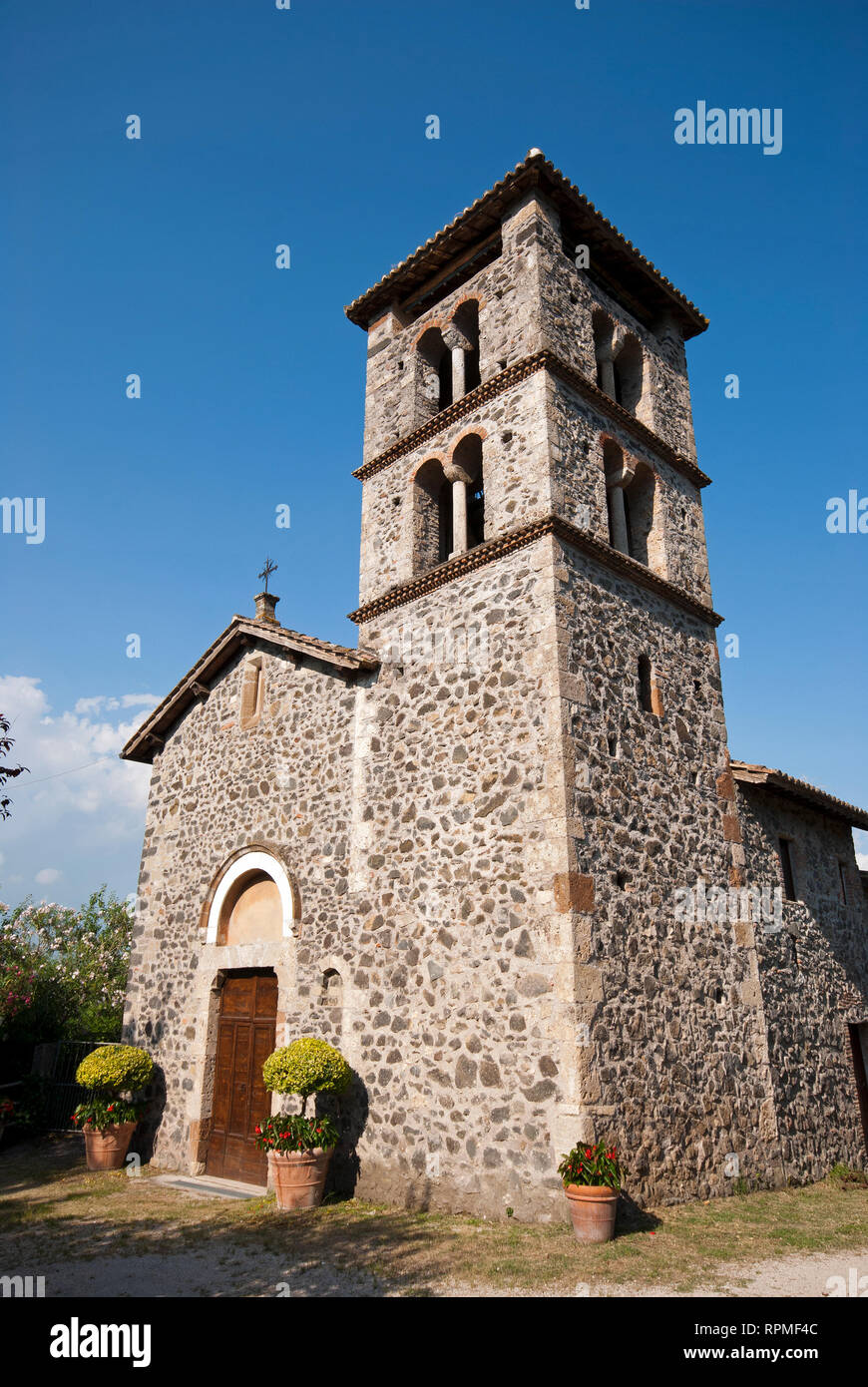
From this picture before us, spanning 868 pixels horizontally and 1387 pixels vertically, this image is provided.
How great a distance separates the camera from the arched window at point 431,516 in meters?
12.9

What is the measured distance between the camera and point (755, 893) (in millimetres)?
12500

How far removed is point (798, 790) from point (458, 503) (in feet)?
23.8

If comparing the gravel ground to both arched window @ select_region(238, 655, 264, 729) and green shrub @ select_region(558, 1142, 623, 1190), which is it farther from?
arched window @ select_region(238, 655, 264, 729)

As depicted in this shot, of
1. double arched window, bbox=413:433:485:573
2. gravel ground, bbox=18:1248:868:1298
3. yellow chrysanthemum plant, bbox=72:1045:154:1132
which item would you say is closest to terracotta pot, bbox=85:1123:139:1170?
yellow chrysanthemum plant, bbox=72:1045:154:1132

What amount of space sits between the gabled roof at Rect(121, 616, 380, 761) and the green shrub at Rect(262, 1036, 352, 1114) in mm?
5152

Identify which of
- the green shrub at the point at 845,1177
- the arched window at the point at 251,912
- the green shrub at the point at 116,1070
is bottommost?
the green shrub at the point at 845,1177

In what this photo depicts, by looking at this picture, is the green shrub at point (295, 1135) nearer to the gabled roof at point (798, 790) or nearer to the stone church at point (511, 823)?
the stone church at point (511, 823)

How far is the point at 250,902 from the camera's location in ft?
42.3

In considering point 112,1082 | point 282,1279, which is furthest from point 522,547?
point 112,1082

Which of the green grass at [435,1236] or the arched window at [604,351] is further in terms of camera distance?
the arched window at [604,351]

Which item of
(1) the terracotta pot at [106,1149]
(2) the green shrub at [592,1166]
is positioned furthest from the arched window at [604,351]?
(1) the terracotta pot at [106,1149]

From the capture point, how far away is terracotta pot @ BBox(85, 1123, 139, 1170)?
40.4ft

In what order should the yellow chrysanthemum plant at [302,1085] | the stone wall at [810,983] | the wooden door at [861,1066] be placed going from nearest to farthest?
the yellow chrysanthemum plant at [302,1085]
the stone wall at [810,983]
the wooden door at [861,1066]

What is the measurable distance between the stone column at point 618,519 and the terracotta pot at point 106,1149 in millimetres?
11604
